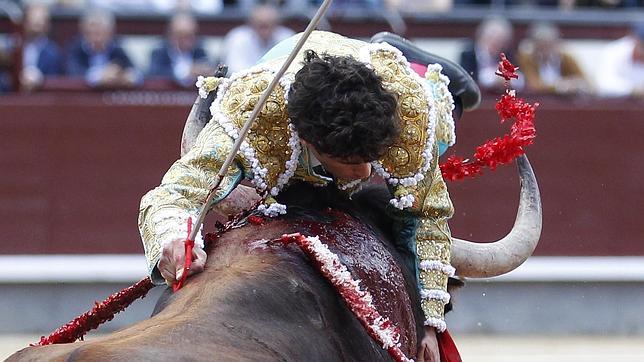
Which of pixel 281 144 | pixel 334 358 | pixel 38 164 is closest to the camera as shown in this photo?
pixel 334 358

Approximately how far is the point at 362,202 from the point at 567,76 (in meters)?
4.98

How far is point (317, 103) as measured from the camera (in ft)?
8.34

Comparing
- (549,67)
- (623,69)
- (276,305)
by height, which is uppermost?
(623,69)

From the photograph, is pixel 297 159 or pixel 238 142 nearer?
pixel 238 142

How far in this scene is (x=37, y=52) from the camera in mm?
Result: 7305

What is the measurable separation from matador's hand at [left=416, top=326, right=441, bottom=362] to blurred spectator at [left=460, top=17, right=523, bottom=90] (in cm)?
453

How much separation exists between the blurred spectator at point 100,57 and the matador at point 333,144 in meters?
4.13

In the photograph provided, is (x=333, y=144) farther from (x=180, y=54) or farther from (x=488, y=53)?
(x=488, y=53)

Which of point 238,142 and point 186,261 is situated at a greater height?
point 238,142

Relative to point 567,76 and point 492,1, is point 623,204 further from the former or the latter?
point 492,1

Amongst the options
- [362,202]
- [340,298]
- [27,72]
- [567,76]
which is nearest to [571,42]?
[567,76]

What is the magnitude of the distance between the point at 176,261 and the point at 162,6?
5513mm

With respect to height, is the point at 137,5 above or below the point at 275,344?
above

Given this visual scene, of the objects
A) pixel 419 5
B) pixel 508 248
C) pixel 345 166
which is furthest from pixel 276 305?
pixel 419 5
